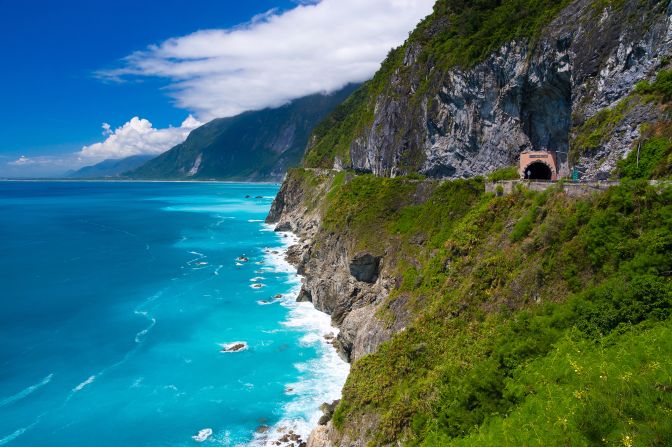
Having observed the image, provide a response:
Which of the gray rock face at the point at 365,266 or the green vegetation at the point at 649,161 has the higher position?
the green vegetation at the point at 649,161

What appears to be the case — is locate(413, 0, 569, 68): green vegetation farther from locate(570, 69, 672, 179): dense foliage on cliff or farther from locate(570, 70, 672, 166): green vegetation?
locate(570, 69, 672, 179): dense foliage on cliff

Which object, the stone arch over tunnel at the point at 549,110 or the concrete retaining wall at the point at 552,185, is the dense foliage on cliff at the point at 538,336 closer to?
the concrete retaining wall at the point at 552,185

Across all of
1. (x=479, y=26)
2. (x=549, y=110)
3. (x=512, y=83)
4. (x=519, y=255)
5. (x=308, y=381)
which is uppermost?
(x=479, y=26)

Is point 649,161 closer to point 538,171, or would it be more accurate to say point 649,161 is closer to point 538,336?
point 538,336

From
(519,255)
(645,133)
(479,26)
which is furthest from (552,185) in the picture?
(479,26)

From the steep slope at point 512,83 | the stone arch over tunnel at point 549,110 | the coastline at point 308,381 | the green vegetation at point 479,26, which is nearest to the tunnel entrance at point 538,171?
the stone arch over tunnel at point 549,110

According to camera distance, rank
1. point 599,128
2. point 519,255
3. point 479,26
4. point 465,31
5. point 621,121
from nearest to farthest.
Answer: point 519,255, point 621,121, point 599,128, point 479,26, point 465,31
